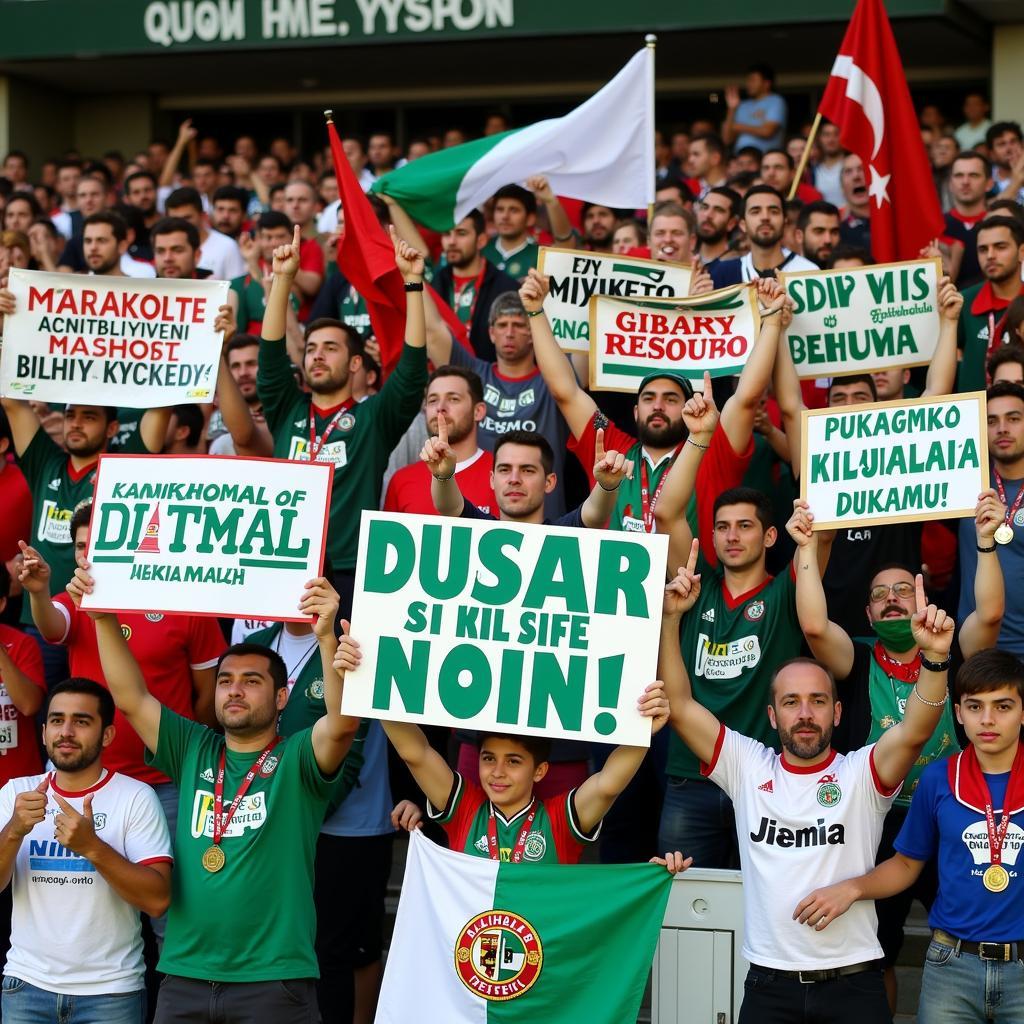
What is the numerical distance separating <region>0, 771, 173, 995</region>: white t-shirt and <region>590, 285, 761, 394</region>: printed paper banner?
3336 mm

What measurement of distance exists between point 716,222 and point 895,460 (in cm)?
372

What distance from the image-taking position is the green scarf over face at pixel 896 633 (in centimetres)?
685

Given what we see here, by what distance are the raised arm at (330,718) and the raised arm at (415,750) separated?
5cm

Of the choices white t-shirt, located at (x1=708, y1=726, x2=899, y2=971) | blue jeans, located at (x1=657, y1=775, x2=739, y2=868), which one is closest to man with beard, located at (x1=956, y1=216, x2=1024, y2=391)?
blue jeans, located at (x1=657, y1=775, x2=739, y2=868)

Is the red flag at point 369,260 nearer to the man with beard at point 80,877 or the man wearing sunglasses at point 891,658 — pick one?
the man wearing sunglasses at point 891,658

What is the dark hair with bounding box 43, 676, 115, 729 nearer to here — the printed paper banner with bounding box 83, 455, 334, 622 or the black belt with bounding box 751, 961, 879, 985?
the printed paper banner with bounding box 83, 455, 334, 622

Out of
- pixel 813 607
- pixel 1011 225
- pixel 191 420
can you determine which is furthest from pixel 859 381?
pixel 191 420

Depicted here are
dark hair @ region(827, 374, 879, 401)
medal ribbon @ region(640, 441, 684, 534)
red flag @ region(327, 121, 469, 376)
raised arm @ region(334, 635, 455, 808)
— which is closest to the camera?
raised arm @ region(334, 635, 455, 808)

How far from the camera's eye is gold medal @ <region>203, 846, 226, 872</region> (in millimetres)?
6371

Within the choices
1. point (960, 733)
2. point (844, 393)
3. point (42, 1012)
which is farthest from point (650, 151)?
point (42, 1012)

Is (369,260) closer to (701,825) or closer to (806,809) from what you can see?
(701,825)

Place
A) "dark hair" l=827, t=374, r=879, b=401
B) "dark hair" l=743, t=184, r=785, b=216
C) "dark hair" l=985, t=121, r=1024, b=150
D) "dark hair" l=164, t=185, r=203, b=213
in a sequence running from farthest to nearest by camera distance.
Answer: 1. "dark hair" l=985, t=121, r=1024, b=150
2. "dark hair" l=164, t=185, r=203, b=213
3. "dark hair" l=743, t=184, r=785, b=216
4. "dark hair" l=827, t=374, r=879, b=401

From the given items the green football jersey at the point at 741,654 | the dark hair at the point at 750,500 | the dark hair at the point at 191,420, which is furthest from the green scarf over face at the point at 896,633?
the dark hair at the point at 191,420

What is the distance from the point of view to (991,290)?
29.9 feet
